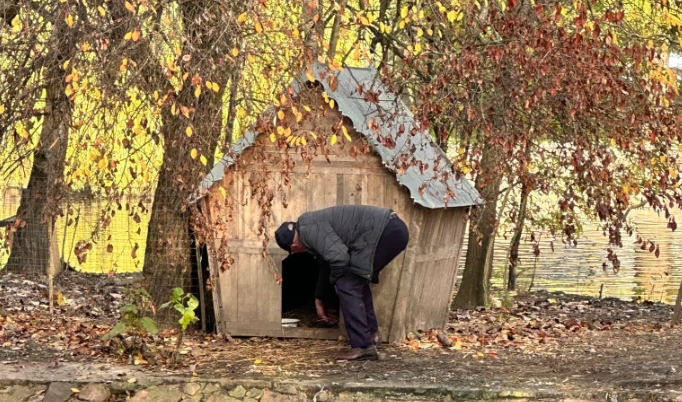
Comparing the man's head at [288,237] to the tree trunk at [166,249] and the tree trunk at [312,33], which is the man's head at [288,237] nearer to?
the tree trunk at [166,249]

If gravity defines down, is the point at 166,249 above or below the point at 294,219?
below

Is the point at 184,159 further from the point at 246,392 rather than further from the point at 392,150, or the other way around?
the point at 246,392

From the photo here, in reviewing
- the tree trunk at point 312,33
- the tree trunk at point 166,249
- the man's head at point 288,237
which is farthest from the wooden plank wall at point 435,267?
the tree trunk at point 166,249

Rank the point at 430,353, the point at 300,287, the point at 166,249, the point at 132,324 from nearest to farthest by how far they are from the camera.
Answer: the point at 132,324 → the point at 430,353 → the point at 166,249 → the point at 300,287

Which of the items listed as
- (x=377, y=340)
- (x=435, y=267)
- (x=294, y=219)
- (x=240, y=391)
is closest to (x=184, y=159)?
(x=294, y=219)

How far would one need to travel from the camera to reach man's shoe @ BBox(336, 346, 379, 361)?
353 inches

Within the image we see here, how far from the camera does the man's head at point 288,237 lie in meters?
8.98

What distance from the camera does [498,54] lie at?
860 cm

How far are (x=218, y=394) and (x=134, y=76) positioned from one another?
276 cm

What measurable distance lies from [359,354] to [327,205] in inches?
64.5

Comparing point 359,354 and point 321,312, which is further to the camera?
point 321,312

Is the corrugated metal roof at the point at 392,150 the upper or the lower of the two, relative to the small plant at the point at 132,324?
upper

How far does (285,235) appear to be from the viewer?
8992mm

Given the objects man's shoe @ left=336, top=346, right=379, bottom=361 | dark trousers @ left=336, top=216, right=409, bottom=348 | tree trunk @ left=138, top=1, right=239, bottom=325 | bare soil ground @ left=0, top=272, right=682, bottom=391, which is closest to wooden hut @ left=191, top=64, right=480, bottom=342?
bare soil ground @ left=0, top=272, right=682, bottom=391
